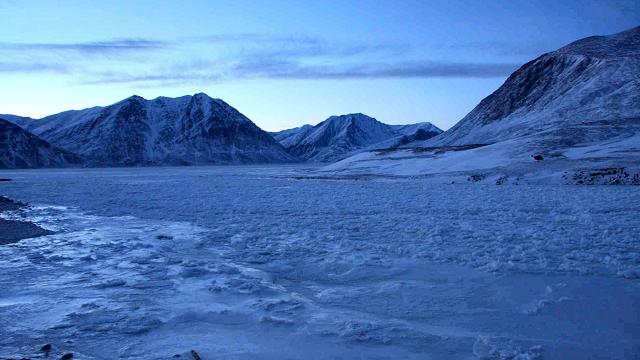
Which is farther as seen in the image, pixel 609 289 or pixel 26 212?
pixel 26 212

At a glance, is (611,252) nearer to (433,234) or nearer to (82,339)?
(433,234)

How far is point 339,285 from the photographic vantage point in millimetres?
9109

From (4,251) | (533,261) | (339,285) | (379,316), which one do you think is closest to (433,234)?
(533,261)

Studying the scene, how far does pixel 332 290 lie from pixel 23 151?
691ft

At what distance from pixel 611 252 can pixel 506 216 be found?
22.0 ft

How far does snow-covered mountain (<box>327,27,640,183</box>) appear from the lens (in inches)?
1831

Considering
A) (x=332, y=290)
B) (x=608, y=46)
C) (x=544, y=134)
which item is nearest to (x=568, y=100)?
(x=608, y=46)

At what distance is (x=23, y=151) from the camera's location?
A: 188 m

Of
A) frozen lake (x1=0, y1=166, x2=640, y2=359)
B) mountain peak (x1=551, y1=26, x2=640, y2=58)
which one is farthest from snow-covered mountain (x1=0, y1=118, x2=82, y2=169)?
frozen lake (x1=0, y1=166, x2=640, y2=359)

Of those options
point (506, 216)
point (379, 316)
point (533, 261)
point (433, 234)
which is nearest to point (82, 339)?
point (379, 316)

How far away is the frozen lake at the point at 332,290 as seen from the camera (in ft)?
20.4

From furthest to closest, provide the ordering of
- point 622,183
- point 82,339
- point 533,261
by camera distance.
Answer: point 622,183, point 533,261, point 82,339

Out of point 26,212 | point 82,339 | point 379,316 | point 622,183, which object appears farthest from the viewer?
point 622,183

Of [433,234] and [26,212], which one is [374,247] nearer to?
[433,234]
